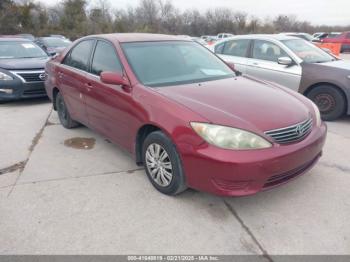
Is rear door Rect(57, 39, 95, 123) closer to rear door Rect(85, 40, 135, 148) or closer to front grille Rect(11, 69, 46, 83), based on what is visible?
rear door Rect(85, 40, 135, 148)

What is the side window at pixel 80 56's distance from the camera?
4.59 meters

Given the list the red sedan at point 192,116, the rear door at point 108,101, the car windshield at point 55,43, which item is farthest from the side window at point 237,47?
the car windshield at point 55,43

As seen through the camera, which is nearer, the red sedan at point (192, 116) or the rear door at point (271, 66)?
the red sedan at point (192, 116)

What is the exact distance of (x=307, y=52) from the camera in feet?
21.2

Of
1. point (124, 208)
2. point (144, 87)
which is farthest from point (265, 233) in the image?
point (144, 87)

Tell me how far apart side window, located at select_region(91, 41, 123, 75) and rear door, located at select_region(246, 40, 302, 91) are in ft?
11.7

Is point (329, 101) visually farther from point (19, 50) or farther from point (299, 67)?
point (19, 50)

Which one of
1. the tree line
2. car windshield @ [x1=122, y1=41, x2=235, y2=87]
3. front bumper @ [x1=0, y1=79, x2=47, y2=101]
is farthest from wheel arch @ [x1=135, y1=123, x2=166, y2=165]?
the tree line

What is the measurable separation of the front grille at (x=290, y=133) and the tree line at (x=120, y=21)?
37985 mm

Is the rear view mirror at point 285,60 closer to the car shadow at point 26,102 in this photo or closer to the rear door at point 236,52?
the rear door at point 236,52

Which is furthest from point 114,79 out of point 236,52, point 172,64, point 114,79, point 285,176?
point 236,52

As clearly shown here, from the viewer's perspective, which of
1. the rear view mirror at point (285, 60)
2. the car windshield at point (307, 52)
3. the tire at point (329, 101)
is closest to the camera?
the tire at point (329, 101)

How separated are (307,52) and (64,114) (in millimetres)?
4696

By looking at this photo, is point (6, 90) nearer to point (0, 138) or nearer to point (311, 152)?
point (0, 138)
